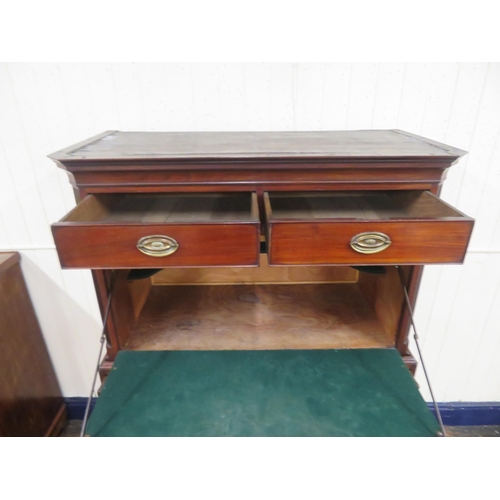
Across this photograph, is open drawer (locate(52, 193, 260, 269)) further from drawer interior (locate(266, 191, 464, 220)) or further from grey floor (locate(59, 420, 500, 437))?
grey floor (locate(59, 420, 500, 437))

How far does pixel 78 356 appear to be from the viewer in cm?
146

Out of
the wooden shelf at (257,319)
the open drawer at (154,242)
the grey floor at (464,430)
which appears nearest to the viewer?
the open drawer at (154,242)

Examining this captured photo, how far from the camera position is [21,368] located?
1.26 meters

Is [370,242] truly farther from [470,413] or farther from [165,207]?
[470,413]

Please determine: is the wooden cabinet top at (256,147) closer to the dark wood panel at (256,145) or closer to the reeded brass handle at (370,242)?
the dark wood panel at (256,145)

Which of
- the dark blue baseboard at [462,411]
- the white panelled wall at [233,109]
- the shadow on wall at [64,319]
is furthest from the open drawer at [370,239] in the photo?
the dark blue baseboard at [462,411]

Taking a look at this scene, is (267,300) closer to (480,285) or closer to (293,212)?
(293,212)

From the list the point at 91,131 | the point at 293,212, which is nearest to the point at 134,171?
the point at 293,212

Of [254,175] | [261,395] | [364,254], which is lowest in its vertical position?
[261,395]

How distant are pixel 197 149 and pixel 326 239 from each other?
14.2 inches

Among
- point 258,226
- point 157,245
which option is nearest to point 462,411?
point 258,226

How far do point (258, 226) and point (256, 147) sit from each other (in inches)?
9.7

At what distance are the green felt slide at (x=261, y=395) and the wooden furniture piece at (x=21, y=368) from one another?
56 cm

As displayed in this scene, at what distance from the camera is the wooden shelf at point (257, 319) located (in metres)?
0.98
